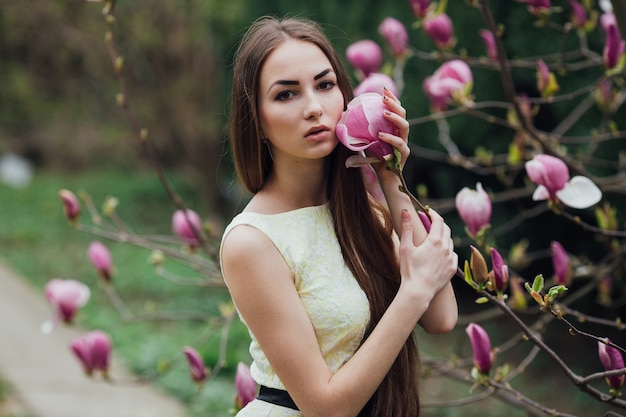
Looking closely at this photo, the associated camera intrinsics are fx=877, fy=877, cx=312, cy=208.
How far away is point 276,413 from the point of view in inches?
60.9

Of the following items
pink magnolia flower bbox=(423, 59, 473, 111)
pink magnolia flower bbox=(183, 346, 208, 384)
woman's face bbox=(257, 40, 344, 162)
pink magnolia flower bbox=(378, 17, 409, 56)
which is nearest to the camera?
woman's face bbox=(257, 40, 344, 162)

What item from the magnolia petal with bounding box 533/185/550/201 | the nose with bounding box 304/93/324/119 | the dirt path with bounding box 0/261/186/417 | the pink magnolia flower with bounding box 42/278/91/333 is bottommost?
the dirt path with bounding box 0/261/186/417

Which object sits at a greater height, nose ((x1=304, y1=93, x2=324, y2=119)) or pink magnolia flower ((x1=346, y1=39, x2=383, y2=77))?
nose ((x1=304, y1=93, x2=324, y2=119))

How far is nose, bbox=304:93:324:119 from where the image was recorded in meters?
1.42

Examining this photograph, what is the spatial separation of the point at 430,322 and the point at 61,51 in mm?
8737

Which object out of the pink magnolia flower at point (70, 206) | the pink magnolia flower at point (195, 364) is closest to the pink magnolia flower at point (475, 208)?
the pink magnolia flower at point (195, 364)

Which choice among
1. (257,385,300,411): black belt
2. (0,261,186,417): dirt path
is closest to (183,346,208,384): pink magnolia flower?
(257,385,300,411): black belt

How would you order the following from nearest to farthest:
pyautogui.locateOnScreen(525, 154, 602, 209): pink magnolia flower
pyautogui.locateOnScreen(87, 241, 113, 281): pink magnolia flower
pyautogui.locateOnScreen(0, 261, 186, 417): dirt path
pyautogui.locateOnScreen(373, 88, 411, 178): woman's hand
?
pyautogui.locateOnScreen(373, 88, 411, 178): woman's hand
pyautogui.locateOnScreen(525, 154, 602, 209): pink magnolia flower
pyautogui.locateOnScreen(87, 241, 113, 281): pink magnolia flower
pyautogui.locateOnScreen(0, 261, 186, 417): dirt path

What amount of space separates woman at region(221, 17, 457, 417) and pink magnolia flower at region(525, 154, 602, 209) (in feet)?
1.06

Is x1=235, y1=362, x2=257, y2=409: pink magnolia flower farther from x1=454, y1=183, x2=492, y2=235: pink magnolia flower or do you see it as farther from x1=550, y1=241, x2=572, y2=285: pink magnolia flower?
x1=550, y1=241, x2=572, y2=285: pink magnolia flower

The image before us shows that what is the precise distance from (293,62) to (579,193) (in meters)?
0.66

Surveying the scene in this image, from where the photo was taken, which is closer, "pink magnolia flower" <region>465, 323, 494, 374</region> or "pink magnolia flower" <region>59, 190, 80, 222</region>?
"pink magnolia flower" <region>465, 323, 494, 374</region>

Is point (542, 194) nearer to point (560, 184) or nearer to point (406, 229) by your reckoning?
point (560, 184)

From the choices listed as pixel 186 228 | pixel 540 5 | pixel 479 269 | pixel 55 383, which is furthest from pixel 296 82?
pixel 55 383
